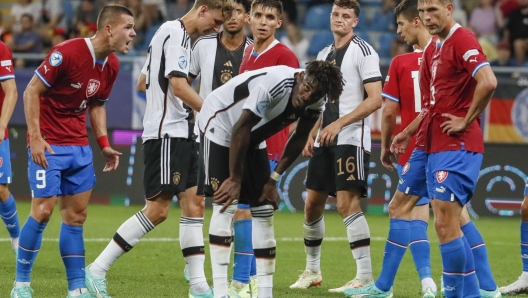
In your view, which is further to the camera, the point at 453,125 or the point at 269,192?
the point at 269,192

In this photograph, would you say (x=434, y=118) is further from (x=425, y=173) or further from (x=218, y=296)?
(x=218, y=296)

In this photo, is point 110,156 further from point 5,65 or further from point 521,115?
point 521,115

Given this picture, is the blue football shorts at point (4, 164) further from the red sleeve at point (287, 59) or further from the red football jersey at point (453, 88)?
the red football jersey at point (453, 88)

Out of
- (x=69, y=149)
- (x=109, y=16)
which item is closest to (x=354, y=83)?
(x=109, y=16)

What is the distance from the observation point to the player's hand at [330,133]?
7.55 metres

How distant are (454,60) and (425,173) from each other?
1.17m

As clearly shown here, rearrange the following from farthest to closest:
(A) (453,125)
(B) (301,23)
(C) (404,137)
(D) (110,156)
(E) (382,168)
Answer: (B) (301,23)
(E) (382,168)
(D) (110,156)
(C) (404,137)
(A) (453,125)

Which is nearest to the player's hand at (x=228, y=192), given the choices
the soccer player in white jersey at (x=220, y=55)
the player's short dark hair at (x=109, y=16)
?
the player's short dark hair at (x=109, y=16)

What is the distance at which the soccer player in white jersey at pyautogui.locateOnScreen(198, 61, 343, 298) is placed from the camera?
6012 mm

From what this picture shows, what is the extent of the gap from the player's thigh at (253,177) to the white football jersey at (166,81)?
91 centimetres

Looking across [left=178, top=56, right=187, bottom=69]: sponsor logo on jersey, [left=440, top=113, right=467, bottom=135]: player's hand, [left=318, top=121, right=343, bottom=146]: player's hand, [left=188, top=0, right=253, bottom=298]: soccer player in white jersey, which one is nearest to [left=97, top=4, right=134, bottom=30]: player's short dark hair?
[left=178, top=56, right=187, bottom=69]: sponsor logo on jersey

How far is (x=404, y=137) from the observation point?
7164 millimetres

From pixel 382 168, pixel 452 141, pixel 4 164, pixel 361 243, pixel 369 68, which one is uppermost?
pixel 369 68

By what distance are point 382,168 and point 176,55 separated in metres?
7.86
